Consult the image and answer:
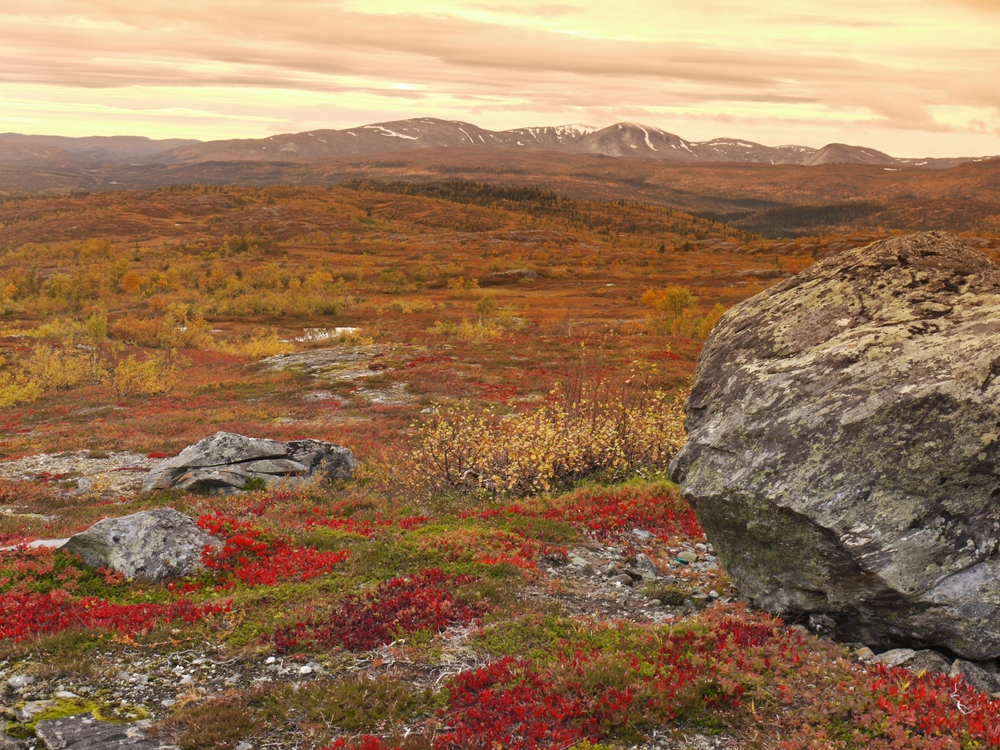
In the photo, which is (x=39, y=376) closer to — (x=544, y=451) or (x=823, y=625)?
(x=544, y=451)

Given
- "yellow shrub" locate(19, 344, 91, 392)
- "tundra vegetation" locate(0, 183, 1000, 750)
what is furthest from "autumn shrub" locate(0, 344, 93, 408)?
"tundra vegetation" locate(0, 183, 1000, 750)

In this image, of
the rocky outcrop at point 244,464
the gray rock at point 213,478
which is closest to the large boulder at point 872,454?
the rocky outcrop at point 244,464

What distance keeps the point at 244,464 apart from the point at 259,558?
759 centimetres

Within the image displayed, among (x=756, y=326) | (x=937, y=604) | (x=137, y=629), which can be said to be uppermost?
(x=756, y=326)

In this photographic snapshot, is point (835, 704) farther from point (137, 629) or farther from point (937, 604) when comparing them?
point (137, 629)

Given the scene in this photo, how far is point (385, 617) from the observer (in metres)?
9.49

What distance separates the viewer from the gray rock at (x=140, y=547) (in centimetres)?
1112

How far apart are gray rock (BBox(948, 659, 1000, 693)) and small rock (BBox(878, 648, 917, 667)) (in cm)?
40

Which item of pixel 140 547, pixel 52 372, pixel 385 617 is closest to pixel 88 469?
pixel 140 547

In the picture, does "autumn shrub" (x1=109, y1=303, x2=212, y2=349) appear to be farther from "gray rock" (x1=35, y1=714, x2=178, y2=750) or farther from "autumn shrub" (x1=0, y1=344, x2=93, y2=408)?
"gray rock" (x1=35, y1=714, x2=178, y2=750)

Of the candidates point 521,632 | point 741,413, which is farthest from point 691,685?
point 741,413

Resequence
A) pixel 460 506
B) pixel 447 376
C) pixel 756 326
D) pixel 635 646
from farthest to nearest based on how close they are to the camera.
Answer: pixel 447 376, pixel 460 506, pixel 756 326, pixel 635 646

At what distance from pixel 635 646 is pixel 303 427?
21959mm

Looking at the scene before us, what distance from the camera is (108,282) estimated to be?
8581 cm
